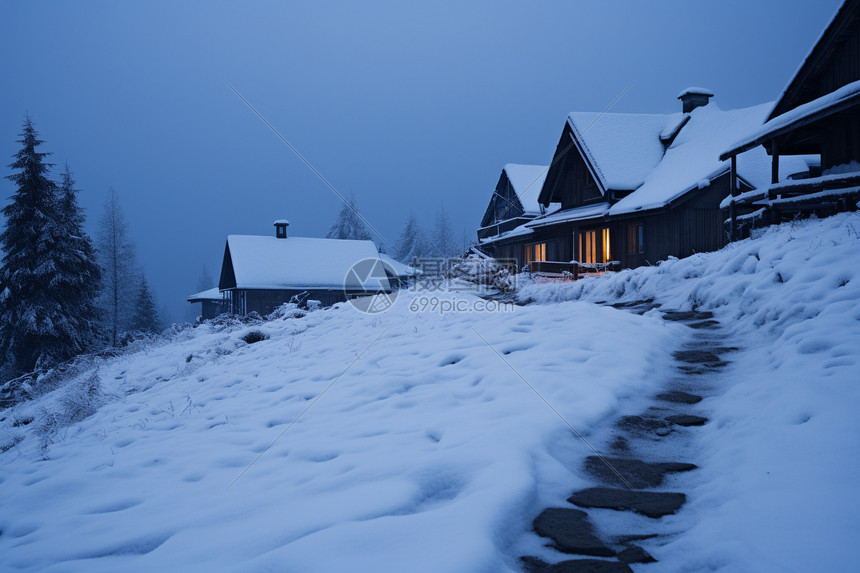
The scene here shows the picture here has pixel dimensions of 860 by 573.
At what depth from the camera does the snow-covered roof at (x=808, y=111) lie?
8.77 meters

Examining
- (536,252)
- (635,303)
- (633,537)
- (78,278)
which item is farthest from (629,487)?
(78,278)

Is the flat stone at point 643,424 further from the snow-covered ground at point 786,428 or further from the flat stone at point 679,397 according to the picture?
the flat stone at point 679,397

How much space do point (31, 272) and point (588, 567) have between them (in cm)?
2678

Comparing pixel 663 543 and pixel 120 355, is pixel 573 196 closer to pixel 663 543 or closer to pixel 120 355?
pixel 120 355

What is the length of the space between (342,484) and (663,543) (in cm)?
207

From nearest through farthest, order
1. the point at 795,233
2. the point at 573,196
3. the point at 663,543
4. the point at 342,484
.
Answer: the point at 663,543 → the point at 342,484 → the point at 795,233 → the point at 573,196

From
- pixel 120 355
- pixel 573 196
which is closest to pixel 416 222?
pixel 573 196

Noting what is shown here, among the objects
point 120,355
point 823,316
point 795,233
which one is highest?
point 795,233

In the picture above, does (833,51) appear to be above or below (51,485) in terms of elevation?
above

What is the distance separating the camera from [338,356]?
8.01 meters

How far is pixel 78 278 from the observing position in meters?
22.1

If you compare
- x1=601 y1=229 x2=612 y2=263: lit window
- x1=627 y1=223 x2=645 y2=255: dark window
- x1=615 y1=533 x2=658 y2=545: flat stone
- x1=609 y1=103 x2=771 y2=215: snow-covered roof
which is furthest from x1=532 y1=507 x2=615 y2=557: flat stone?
x1=601 y1=229 x2=612 y2=263: lit window

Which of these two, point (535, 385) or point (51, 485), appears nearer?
point (51, 485)

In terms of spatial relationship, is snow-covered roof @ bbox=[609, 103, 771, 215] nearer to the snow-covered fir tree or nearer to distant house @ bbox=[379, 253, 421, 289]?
distant house @ bbox=[379, 253, 421, 289]
